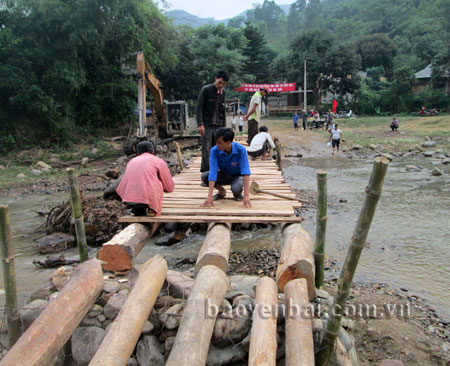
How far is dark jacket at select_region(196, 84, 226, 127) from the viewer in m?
5.77

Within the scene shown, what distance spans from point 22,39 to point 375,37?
124 ft

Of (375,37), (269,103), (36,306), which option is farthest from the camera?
(375,37)

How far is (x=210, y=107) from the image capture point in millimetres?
5887

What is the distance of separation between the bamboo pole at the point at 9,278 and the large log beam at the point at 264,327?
6.51ft

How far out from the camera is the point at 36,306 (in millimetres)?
3164

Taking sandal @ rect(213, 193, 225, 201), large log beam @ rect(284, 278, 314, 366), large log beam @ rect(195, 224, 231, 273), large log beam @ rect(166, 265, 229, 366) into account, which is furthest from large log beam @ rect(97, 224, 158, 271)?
sandal @ rect(213, 193, 225, 201)

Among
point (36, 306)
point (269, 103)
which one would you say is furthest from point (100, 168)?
point (269, 103)

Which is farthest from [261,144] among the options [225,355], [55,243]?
[225,355]

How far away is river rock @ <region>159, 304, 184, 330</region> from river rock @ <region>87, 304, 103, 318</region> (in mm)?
529

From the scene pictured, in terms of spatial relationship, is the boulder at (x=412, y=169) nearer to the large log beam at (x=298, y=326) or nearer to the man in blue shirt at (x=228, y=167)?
the man in blue shirt at (x=228, y=167)

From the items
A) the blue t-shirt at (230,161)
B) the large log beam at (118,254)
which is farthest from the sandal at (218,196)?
the large log beam at (118,254)

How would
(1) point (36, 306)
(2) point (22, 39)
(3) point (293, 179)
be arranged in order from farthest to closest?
(2) point (22, 39)
(3) point (293, 179)
(1) point (36, 306)

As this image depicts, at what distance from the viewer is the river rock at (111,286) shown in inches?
125

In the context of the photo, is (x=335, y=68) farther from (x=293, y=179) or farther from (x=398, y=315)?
(x=398, y=315)
